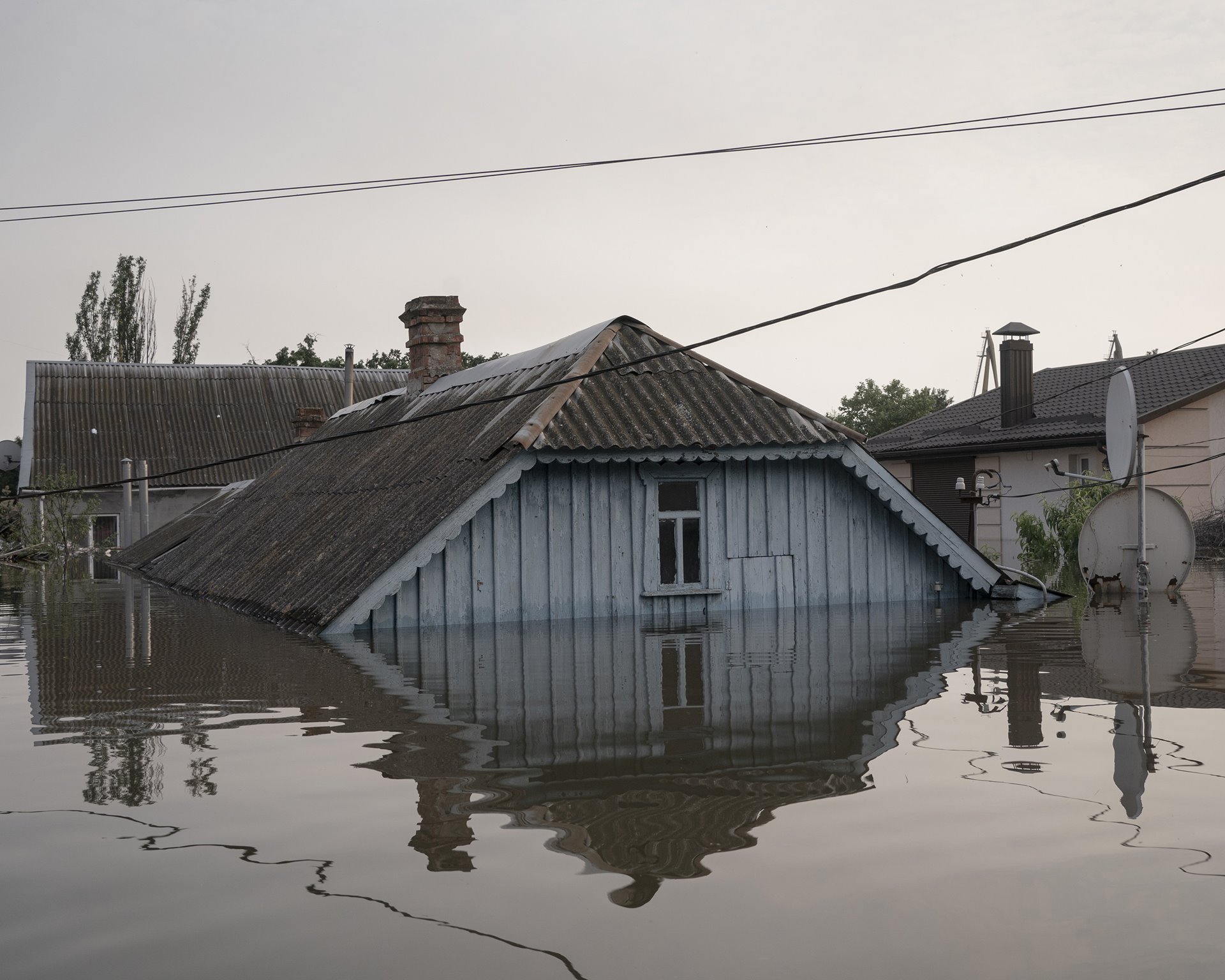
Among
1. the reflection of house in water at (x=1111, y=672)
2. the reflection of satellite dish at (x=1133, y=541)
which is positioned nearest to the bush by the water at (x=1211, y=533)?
the reflection of satellite dish at (x=1133, y=541)

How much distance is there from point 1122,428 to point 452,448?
32.4ft

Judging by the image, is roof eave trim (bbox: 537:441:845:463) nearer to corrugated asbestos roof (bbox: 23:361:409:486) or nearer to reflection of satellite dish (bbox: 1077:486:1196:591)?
reflection of satellite dish (bbox: 1077:486:1196:591)

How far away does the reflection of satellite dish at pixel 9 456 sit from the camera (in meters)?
45.3

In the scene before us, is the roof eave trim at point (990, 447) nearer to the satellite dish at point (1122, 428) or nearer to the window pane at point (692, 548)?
the satellite dish at point (1122, 428)

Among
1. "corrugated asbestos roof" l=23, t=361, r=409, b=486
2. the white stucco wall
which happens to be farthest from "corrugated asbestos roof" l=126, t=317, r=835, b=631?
"corrugated asbestos roof" l=23, t=361, r=409, b=486

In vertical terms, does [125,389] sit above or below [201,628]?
above

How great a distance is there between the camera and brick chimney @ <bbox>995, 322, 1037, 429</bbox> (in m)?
33.8

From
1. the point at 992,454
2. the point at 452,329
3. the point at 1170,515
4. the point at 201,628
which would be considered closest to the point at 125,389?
the point at 452,329

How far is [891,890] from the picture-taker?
4645mm

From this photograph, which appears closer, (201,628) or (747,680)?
(747,680)

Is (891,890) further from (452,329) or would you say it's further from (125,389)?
(125,389)

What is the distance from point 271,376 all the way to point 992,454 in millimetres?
27282

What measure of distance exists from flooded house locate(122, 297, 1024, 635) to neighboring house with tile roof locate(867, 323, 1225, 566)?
1204cm

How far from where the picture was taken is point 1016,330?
113 ft
